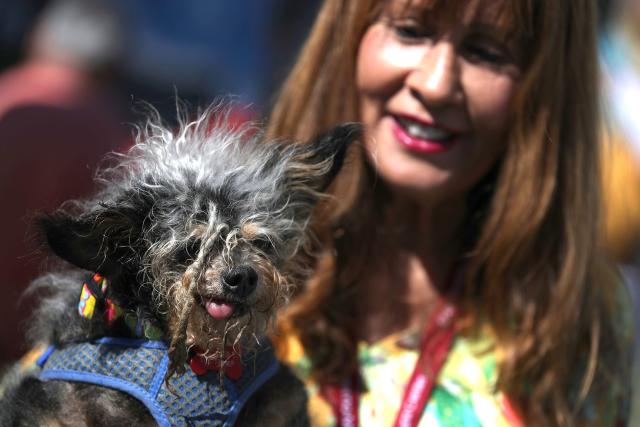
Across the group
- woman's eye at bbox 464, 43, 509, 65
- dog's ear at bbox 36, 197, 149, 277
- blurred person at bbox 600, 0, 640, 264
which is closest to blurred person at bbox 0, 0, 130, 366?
dog's ear at bbox 36, 197, 149, 277

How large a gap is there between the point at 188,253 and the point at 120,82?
364cm

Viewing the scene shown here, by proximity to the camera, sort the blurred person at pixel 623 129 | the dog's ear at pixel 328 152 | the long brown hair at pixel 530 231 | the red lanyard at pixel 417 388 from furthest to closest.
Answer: the blurred person at pixel 623 129, the long brown hair at pixel 530 231, the red lanyard at pixel 417 388, the dog's ear at pixel 328 152

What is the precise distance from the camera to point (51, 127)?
3.53 m

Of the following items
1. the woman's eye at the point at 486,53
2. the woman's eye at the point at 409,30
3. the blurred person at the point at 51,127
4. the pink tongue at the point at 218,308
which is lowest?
the blurred person at the point at 51,127

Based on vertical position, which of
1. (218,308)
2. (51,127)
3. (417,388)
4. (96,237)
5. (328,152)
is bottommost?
(417,388)

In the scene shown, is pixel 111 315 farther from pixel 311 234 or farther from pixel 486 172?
pixel 486 172

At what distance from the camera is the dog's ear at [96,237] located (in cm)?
174

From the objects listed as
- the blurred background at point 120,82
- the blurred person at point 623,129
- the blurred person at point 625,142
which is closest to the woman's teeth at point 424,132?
the blurred background at point 120,82

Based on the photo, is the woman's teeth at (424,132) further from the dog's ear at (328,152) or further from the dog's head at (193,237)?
the dog's head at (193,237)

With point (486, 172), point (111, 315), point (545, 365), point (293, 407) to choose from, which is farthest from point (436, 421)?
point (111, 315)

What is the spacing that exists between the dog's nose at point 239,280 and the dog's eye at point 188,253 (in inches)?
4.2

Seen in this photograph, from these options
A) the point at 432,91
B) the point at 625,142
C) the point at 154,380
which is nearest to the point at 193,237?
the point at 154,380

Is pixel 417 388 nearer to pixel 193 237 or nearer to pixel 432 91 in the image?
pixel 432 91

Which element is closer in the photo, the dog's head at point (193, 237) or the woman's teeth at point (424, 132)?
the dog's head at point (193, 237)
